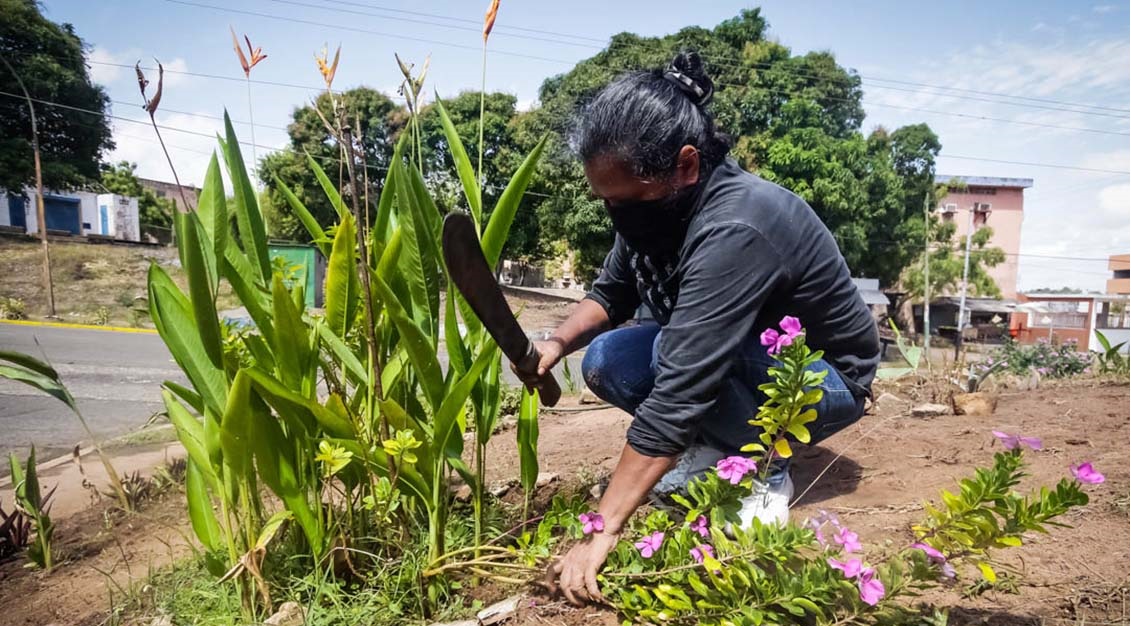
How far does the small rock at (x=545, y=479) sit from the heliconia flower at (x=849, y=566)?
1.11 meters

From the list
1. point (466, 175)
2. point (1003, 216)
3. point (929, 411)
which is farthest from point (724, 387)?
point (1003, 216)

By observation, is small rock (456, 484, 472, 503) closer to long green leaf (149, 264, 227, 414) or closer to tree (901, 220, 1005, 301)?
long green leaf (149, 264, 227, 414)

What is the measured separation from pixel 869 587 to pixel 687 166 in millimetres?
858

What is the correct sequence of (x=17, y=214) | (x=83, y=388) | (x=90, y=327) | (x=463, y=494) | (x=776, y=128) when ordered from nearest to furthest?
(x=463, y=494) < (x=83, y=388) < (x=90, y=327) < (x=776, y=128) < (x=17, y=214)

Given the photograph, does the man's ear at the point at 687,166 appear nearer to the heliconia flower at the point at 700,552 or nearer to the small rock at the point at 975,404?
the heliconia flower at the point at 700,552

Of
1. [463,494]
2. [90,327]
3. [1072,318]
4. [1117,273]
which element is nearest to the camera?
[463,494]

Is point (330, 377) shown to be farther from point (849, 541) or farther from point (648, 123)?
point (849, 541)

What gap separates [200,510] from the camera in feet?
3.92

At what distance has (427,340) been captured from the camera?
1187 mm

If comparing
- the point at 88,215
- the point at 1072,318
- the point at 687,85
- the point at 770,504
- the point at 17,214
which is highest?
the point at 88,215

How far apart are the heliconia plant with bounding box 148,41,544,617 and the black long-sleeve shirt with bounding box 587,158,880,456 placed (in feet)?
1.18

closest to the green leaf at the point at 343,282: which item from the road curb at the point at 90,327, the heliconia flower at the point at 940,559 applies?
the heliconia flower at the point at 940,559

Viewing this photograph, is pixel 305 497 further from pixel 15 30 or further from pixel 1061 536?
pixel 15 30

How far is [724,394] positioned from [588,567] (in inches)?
22.7
